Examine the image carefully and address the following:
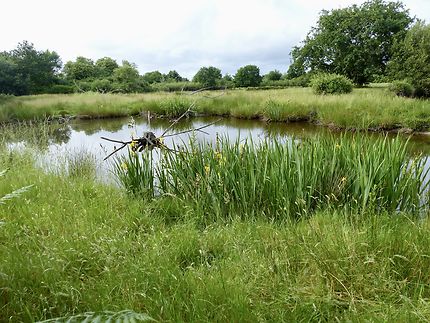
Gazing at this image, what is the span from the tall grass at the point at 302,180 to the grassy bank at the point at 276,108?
4155mm

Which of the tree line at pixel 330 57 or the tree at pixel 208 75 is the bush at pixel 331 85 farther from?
the tree at pixel 208 75

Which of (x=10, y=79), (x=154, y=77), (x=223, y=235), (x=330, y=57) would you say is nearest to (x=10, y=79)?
(x=10, y=79)

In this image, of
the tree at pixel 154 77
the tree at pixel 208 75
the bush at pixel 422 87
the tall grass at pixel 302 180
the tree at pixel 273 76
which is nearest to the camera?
the tall grass at pixel 302 180

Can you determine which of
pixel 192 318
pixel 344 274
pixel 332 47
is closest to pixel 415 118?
pixel 344 274

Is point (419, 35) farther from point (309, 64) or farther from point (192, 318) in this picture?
point (192, 318)

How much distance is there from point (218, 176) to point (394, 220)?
1841 mm

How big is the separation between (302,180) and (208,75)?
35.3 metres

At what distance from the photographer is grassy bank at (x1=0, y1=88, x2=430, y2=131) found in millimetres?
11266

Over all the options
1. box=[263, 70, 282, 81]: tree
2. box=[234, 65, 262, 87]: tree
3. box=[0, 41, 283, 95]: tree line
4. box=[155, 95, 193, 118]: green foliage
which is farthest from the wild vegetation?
box=[263, 70, 282, 81]: tree

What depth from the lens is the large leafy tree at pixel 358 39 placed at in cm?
2870

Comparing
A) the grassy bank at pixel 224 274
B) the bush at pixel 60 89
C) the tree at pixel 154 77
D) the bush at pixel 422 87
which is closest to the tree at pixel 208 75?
the tree at pixel 154 77

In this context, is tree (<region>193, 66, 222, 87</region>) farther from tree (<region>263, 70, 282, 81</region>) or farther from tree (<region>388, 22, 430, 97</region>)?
tree (<region>388, 22, 430, 97</region>)

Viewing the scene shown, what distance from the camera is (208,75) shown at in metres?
37.2

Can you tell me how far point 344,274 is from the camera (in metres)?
1.89
